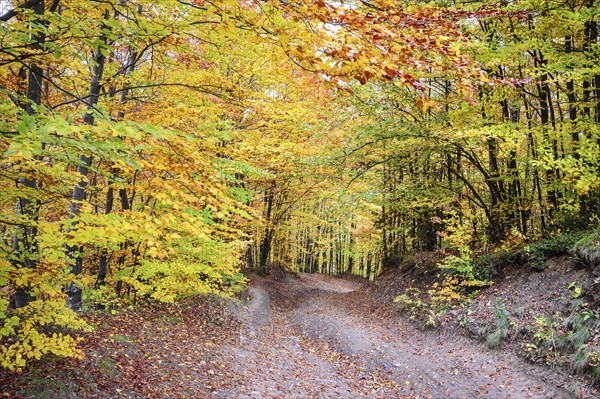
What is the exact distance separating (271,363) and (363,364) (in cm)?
231

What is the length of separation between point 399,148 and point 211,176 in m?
7.65

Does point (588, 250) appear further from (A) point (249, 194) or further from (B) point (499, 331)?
(A) point (249, 194)

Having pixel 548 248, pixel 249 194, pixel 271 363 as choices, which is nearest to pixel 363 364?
pixel 271 363

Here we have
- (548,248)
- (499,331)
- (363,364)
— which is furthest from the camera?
(548,248)

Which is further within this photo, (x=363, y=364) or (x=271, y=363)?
(x=363, y=364)

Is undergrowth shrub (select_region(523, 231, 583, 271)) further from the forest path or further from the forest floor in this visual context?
the forest path

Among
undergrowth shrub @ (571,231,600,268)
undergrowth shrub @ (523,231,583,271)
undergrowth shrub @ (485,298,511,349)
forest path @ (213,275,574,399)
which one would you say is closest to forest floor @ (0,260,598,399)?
forest path @ (213,275,574,399)

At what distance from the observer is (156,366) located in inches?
270

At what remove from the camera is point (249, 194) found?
39.3 feet

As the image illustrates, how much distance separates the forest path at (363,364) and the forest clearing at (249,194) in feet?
0.22

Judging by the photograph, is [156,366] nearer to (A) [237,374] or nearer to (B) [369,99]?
(A) [237,374]

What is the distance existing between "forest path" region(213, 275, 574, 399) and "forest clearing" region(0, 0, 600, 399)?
7 cm

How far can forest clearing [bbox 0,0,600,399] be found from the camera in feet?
12.4

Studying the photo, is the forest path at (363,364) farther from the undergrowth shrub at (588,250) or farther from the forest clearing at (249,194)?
the undergrowth shrub at (588,250)
